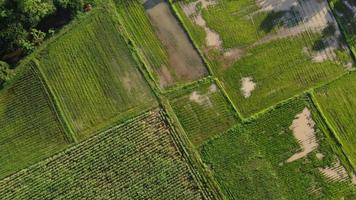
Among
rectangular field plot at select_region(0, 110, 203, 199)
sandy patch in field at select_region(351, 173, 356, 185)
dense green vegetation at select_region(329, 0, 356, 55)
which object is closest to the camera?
rectangular field plot at select_region(0, 110, 203, 199)

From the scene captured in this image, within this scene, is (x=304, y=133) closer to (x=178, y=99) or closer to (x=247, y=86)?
(x=247, y=86)

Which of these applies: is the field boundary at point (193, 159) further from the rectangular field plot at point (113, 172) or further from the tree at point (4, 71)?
the tree at point (4, 71)

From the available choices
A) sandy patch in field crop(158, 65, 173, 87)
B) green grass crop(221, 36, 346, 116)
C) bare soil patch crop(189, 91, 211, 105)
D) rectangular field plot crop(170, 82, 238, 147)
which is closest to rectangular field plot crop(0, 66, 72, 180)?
sandy patch in field crop(158, 65, 173, 87)

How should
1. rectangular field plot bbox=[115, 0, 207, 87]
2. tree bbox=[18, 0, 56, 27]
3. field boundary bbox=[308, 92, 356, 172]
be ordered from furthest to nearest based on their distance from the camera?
rectangular field plot bbox=[115, 0, 207, 87] < field boundary bbox=[308, 92, 356, 172] < tree bbox=[18, 0, 56, 27]

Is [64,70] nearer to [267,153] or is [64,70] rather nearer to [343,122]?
[267,153]

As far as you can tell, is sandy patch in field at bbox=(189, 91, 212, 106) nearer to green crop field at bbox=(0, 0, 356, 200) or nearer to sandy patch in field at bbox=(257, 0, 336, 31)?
green crop field at bbox=(0, 0, 356, 200)
